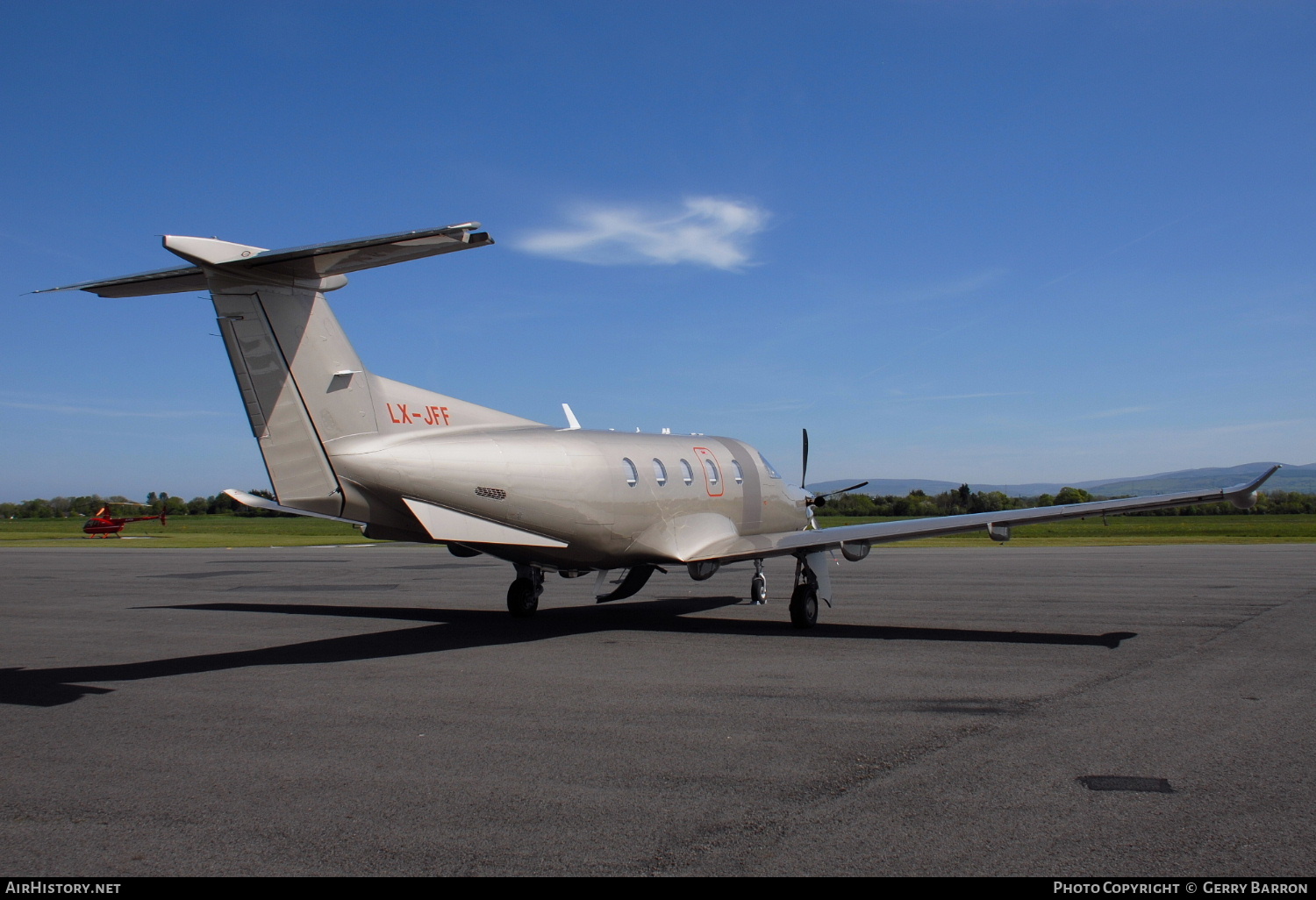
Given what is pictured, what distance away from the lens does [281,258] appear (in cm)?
1036

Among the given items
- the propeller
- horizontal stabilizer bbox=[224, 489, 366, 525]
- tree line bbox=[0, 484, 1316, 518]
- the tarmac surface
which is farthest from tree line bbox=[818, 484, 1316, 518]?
horizontal stabilizer bbox=[224, 489, 366, 525]

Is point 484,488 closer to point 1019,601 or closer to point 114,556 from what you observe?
point 1019,601

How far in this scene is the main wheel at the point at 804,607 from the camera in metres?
14.6

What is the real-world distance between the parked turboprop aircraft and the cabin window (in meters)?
1.17

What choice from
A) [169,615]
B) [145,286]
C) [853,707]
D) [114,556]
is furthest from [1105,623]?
[114,556]

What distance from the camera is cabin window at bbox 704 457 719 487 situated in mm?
17266

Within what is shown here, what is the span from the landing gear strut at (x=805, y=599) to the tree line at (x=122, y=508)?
4007 inches

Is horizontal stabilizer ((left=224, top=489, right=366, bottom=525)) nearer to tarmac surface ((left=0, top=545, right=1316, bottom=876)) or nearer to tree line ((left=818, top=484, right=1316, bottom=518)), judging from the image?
tarmac surface ((left=0, top=545, right=1316, bottom=876))

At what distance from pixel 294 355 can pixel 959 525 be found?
9.58 m

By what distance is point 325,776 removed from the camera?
20.5 feet

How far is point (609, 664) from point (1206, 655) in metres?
7.19

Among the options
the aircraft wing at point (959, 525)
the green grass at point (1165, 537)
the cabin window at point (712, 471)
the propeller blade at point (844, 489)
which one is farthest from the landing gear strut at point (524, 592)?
the green grass at point (1165, 537)

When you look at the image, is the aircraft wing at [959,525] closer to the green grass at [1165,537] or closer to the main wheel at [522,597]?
the main wheel at [522,597]

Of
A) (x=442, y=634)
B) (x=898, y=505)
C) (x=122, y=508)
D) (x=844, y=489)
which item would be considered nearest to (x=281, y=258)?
(x=442, y=634)
